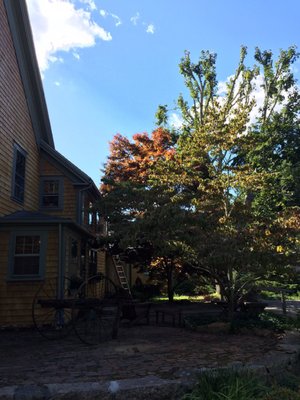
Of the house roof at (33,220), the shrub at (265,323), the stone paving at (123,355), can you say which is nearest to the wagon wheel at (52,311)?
the stone paving at (123,355)

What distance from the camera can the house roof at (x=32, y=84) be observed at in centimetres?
1380

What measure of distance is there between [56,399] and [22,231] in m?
7.60

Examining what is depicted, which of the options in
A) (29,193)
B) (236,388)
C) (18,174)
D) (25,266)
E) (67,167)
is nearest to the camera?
(236,388)

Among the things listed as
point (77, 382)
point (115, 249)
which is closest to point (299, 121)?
point (115, 249)

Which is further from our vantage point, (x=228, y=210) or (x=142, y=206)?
(x=142, y=206)

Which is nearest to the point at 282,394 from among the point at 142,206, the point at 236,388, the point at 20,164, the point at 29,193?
the point at 236,388

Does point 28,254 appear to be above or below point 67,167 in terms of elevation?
below

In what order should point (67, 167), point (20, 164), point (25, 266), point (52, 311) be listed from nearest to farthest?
1. point (52, 311)
2. point (25, 266)
3. point (20, 164)
4. point (67, 167)

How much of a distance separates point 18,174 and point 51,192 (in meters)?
2.12

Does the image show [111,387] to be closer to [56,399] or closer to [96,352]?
[56,399]

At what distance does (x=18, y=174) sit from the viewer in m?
13.7

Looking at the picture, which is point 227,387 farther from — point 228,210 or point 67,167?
point 67,167

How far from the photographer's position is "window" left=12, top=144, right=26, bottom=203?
13.2m

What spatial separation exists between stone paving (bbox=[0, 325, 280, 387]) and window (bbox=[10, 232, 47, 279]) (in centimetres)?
232
